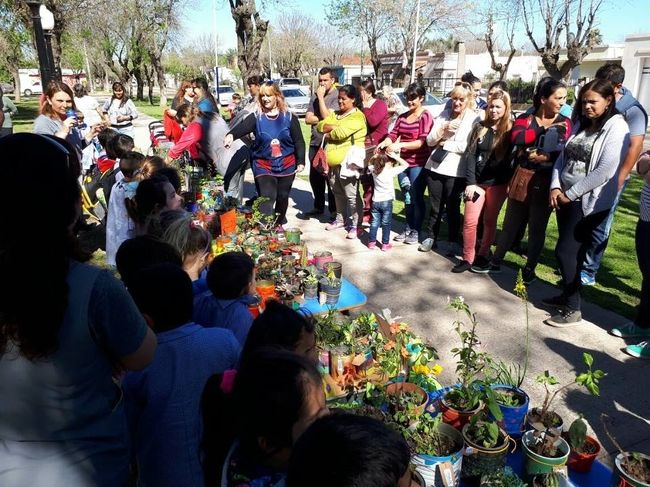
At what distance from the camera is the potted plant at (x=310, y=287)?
3.43 metres

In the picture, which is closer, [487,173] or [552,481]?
[552,481]

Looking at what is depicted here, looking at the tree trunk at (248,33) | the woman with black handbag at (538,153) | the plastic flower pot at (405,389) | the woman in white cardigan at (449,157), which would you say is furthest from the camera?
the tree trunk at (248,33)

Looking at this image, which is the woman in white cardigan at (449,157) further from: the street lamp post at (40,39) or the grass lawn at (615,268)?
the street lamp post at (40,39)

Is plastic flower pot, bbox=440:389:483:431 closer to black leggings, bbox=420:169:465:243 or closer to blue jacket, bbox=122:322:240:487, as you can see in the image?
blue jacket, bbox=122:322:240:487

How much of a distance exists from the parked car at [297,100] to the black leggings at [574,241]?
2019 cm

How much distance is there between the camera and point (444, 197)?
5.27 metres

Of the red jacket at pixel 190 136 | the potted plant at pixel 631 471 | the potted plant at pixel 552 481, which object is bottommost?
the potted plant at pixel 552 481

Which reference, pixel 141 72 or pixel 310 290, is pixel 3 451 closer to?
pixel 310 290

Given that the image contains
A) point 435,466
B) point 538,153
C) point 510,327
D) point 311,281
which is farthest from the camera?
point 538,153

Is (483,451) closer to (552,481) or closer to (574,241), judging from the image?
(552,481)

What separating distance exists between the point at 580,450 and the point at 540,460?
0.81 ft

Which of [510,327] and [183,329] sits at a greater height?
[183,329]

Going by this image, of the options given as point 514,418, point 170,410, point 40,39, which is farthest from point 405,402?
point 40,39

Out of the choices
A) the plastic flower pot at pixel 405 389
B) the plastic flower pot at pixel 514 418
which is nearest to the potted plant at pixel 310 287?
the plastic flower pot at pixel 405 389
